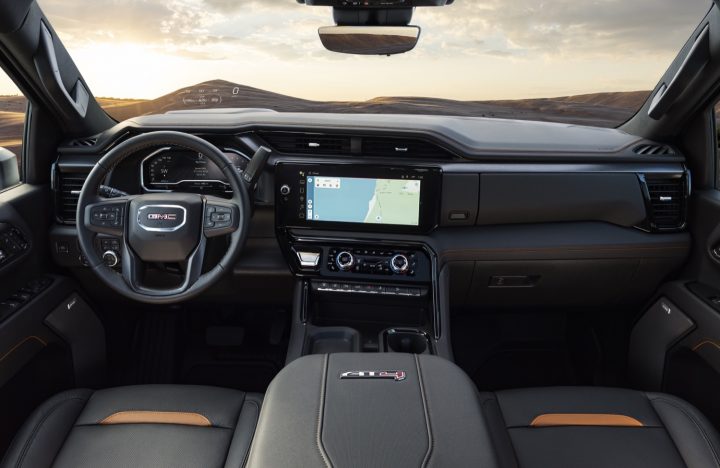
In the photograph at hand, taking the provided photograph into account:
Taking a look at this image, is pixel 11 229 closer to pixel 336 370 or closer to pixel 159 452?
pixel 159 452

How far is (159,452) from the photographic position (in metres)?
1.70

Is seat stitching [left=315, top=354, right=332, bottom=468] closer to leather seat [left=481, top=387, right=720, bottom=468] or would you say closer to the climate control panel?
leather seat [left=481, top=387, right=720, bottom=468]

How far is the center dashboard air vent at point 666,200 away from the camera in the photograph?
8.75 ft

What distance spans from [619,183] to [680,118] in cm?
38

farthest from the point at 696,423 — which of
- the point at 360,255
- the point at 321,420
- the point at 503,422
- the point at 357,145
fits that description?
the point at 357,145

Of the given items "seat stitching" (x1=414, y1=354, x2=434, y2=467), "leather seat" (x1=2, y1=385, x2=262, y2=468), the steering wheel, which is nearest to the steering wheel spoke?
the steering wheel

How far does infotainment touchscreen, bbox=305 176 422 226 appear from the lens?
8.23 ft

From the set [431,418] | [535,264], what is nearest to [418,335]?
[535,264]

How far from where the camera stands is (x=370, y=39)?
7.30 ft

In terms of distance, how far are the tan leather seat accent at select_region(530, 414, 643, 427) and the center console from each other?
2.04ft

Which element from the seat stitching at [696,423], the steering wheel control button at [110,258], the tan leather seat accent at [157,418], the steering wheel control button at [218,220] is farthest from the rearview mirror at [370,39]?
the seat stitching at [696,423]

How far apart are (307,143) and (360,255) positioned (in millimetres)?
536

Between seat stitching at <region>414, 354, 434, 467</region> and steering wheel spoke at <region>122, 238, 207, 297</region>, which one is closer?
seat stitching at <region>414, 354, 434, 467</region>

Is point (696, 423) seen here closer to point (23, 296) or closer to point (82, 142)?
point (23, 296)
